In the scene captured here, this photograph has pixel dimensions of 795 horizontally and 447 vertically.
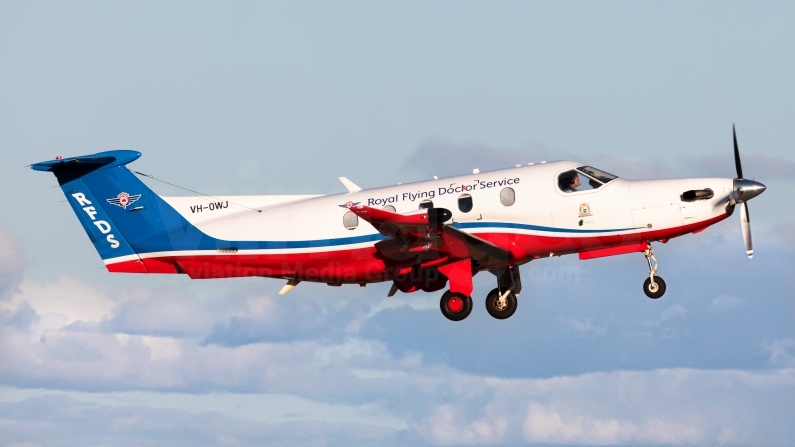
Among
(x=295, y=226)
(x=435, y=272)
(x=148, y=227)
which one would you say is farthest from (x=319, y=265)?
(x=148, y=227)

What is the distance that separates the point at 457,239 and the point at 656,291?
176 inches

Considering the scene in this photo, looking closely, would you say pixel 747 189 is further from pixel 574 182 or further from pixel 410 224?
pixel 410 224

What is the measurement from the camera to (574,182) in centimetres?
2245

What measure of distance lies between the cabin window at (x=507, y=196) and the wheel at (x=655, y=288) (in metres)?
3.47

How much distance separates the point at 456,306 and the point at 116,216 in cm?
849

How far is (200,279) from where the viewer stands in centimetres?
2466

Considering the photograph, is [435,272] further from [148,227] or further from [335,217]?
[148,227]

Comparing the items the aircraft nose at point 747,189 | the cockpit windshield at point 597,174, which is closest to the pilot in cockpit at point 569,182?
the cockpit windshield at point 597,174

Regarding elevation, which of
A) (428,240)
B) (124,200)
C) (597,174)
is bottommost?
(428,240)

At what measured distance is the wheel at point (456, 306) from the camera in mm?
23000

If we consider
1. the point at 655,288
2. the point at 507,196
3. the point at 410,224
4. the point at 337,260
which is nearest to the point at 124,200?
the point at 337,260

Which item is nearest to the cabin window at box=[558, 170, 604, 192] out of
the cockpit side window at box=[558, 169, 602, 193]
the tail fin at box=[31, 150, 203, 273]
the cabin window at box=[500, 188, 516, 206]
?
the cockpit side window at box=[558, 169, 602, 193]

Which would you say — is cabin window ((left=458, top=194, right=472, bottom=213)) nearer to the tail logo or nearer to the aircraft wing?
the aircraft wing

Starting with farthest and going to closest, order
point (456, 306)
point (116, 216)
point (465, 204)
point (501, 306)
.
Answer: point (116, 216) → point (501, 306) → point (456, 306) → point (465, 204)
